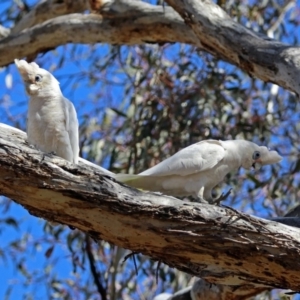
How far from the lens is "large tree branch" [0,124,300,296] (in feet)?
8.66

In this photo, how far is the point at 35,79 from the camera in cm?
340

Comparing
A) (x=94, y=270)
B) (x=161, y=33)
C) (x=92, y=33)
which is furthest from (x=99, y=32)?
(x=94, y=270)

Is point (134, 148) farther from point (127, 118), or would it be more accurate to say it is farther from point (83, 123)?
point (83, 123)

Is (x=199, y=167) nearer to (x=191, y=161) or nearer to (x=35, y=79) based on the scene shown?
(x=191, y=161)

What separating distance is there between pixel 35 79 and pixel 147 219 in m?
0.99

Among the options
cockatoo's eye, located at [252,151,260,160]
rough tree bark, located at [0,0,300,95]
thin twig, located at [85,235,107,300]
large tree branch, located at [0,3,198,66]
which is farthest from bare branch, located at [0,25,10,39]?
cockatoo's eye, located at [252,151,260,160]

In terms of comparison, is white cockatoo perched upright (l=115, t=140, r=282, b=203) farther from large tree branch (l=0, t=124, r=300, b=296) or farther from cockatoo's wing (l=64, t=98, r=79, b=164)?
large tree branch (l=0, t=124, r=300, b=296)

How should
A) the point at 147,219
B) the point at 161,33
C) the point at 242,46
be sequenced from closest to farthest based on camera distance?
the point at 147,219 < the point at 242,46 < the point at 161,33

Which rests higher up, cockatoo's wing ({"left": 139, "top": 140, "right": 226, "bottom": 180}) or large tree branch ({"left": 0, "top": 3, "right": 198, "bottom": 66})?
large tree branch ({"left": 0, "top": 3, "right": 198, "bottom": 66})

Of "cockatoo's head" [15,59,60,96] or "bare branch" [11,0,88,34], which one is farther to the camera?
"bare branch" [11,0,88,34]

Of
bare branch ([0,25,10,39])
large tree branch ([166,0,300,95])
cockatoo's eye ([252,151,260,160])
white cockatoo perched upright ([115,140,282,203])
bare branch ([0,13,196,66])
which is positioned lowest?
white cockatoo perched upright ([115,140,282,203])

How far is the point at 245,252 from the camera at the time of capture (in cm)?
274

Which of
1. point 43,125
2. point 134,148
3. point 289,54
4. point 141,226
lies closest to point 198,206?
point 141,226

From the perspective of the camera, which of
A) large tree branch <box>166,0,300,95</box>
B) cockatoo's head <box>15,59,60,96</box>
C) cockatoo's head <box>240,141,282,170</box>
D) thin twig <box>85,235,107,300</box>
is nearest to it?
cockatoo's head <box>15,59,60,96</box>
